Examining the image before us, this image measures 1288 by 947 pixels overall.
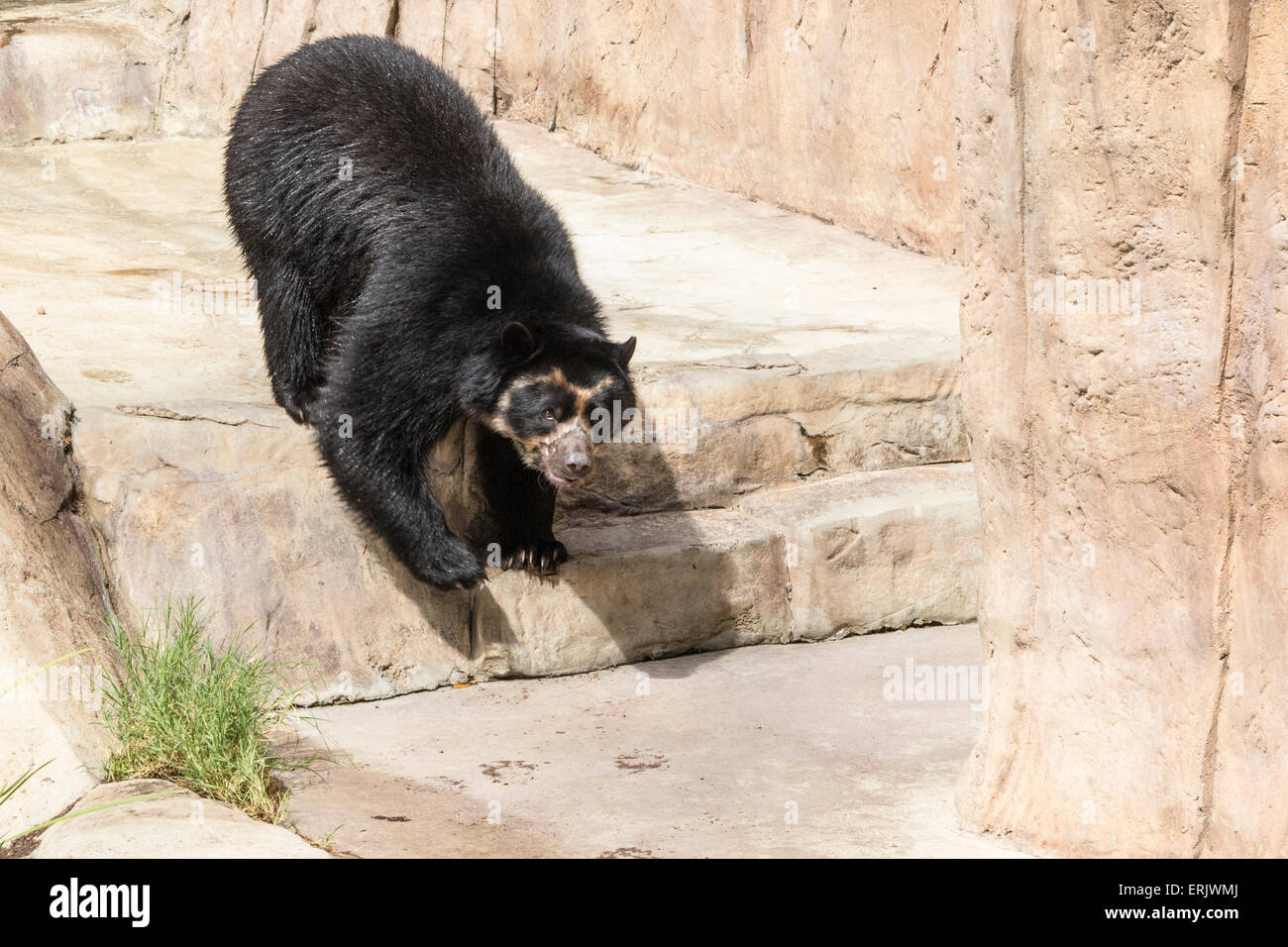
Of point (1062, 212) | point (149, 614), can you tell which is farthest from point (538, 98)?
point (1062, 212)

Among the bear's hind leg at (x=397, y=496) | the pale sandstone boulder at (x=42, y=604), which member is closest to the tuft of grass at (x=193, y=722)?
the pale sandstone boulder at (x=42, y=604)

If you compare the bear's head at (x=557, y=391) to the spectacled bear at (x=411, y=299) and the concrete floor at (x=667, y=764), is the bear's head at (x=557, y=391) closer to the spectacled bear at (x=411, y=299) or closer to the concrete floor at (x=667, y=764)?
the spectacled bear at (x=411, y=299)

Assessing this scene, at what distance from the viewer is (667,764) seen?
4.96 m

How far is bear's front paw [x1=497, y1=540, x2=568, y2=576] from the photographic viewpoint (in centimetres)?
572

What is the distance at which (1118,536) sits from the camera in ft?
13.0

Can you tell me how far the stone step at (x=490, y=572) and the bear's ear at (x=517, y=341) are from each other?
24.0 inches

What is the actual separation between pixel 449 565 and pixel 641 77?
21.2 feet

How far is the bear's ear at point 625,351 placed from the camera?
5.44 m

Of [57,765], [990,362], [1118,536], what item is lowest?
[57,765]

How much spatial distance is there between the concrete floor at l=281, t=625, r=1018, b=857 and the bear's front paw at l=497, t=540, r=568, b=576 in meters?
0.45

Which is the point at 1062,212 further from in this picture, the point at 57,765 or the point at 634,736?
the point at 57,765

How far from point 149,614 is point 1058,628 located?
9.62 ft

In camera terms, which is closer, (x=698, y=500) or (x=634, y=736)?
(x=634, y=736)

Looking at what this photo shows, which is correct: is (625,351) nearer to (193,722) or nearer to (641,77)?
(193,722)
